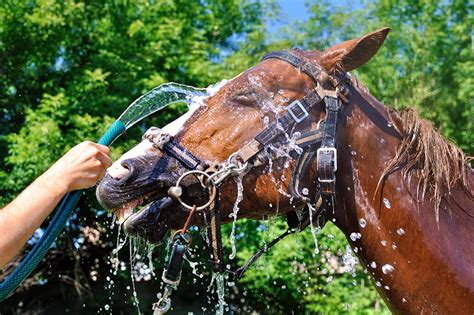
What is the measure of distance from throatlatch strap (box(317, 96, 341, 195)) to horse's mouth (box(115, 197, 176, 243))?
571mm

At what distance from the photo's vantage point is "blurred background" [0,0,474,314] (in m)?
7.10

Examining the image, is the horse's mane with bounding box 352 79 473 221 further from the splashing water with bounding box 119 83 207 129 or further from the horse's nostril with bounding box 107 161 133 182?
the horse's nostril with bounding box 107 161 133 182

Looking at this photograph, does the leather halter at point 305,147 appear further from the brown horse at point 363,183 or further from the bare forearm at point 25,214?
the bare forearm at point 25,214

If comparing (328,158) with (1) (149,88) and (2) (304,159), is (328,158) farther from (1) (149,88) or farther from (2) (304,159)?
(1) (149,88)

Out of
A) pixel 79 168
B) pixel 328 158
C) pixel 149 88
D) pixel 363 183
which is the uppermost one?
pixel 79 168

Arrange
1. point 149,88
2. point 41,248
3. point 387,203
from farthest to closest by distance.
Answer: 1. point 149,88
2. point 387,203
3. point 41,248

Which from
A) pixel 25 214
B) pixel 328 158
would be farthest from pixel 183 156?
pixel 25 214

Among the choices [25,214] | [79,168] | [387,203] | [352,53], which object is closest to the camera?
[25,214]

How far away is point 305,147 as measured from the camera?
229cm

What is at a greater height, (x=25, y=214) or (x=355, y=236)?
(x=25, y=214)

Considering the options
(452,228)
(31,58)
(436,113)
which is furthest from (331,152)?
(436,113)

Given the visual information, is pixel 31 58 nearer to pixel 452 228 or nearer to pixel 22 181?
pixel 22 181

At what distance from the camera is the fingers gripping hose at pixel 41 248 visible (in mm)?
2041

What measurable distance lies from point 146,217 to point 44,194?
1.81 feet
